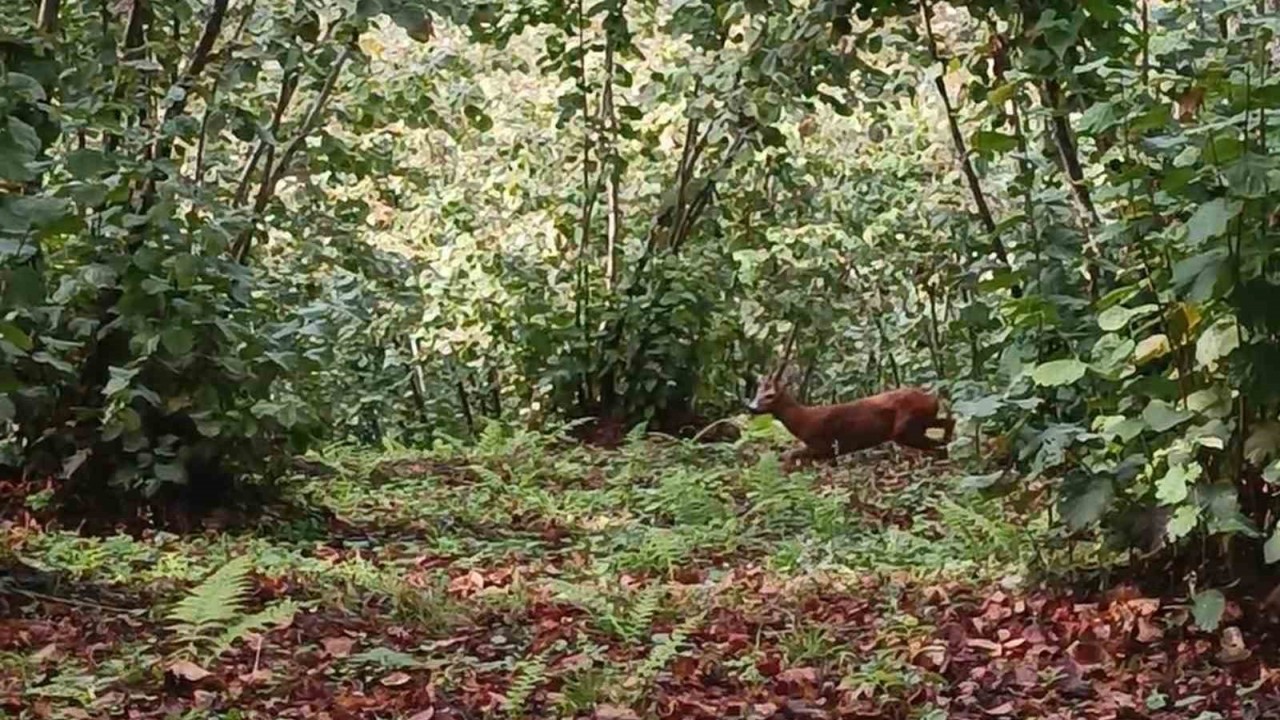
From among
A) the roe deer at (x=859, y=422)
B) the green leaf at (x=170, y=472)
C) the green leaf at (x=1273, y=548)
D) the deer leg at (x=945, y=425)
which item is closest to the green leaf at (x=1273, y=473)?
the green leaf at (x=1273, y=548)

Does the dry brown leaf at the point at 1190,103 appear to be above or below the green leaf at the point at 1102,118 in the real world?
above

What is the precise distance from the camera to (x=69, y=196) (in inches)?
208

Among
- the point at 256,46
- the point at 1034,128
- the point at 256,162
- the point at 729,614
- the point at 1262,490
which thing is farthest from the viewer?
the point at 256,162

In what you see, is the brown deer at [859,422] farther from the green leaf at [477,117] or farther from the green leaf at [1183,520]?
the green leaf at [1183,520]

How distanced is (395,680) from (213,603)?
0.64 metres

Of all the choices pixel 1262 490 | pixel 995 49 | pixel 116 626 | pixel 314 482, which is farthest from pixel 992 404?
pixel 314 482

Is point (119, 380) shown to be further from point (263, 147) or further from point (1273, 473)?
point (1273, 473)

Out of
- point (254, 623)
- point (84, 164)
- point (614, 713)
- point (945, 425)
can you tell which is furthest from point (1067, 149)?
point (945, 425)

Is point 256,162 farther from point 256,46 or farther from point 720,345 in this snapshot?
point 720,345

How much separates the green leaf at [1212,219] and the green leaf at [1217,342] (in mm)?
278

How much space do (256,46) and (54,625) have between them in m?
3.12

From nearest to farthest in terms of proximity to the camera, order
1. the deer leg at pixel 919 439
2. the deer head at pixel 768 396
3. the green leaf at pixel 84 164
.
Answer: the green leaf at pixel 84 164
the deer leg at pixel 919 439
the deer head at pixel 768 396

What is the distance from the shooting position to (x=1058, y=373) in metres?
4.02

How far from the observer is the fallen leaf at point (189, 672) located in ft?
12.1
